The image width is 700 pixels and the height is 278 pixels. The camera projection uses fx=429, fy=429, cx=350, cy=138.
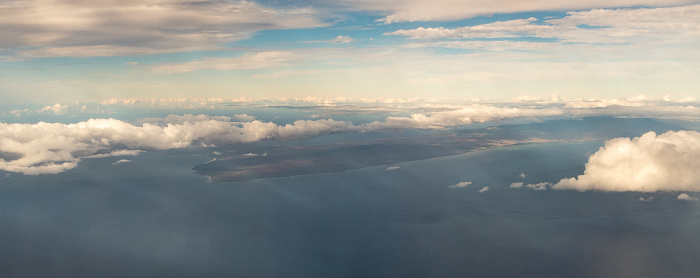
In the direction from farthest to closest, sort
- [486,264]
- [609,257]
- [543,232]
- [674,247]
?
1. [543,232]
2. [674,247]
3. [609,257]
4. [486,264]

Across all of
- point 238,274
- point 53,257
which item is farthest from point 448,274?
point 53,257

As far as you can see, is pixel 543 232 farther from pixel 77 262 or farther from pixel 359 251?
pixel 77 262

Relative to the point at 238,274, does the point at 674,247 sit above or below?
below

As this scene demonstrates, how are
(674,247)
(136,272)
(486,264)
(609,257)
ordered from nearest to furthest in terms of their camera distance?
(136,272)
(486,264)
(609,257)
(674,247)

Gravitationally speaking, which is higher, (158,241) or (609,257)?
(158,241)

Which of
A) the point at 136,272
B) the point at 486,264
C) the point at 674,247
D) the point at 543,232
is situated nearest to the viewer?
the point at 136,272

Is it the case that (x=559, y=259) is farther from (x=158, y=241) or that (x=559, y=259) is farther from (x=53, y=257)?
(x=53, y=257)

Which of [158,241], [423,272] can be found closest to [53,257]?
[158,241]

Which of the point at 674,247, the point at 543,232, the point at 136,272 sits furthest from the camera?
the point at 543,232

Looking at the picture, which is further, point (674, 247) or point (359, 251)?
point (674, 247)
